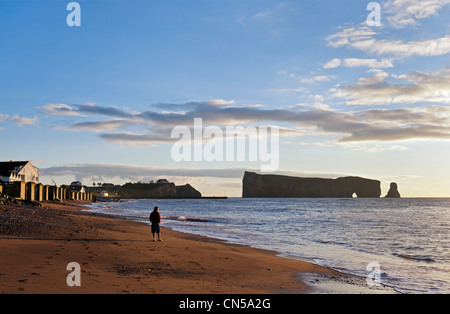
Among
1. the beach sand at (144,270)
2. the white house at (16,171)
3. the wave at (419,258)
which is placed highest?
the white house at (16,171)

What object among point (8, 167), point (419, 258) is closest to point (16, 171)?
point (8, 167)

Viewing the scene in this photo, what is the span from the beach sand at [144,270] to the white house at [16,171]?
80.3 meters

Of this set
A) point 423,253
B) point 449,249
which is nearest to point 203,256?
point 423,253

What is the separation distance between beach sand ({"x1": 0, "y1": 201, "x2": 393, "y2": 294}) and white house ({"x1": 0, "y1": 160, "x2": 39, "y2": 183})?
80.3 m

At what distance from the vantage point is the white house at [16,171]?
8893 cm

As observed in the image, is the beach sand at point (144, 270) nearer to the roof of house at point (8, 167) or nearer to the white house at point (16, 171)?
the white house at point (16, 171)

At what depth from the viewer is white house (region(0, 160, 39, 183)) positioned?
3501 inches

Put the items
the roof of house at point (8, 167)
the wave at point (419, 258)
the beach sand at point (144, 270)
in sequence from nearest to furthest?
1. the beach sand at point (144, 270)
2. the wave at point (419, 258)
3. the roof of house at point (8, 167)

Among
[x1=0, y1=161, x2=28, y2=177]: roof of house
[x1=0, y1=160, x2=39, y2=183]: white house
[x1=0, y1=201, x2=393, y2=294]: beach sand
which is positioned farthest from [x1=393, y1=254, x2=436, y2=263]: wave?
[x1=0, y1=161, x2=28, y2=177]: roof of house

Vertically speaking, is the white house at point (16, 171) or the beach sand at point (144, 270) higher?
the white house at point (16, 171)

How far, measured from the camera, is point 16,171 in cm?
9281

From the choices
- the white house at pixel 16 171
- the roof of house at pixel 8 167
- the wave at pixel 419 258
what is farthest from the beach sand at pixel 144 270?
the roof of house at pixel 8 167
